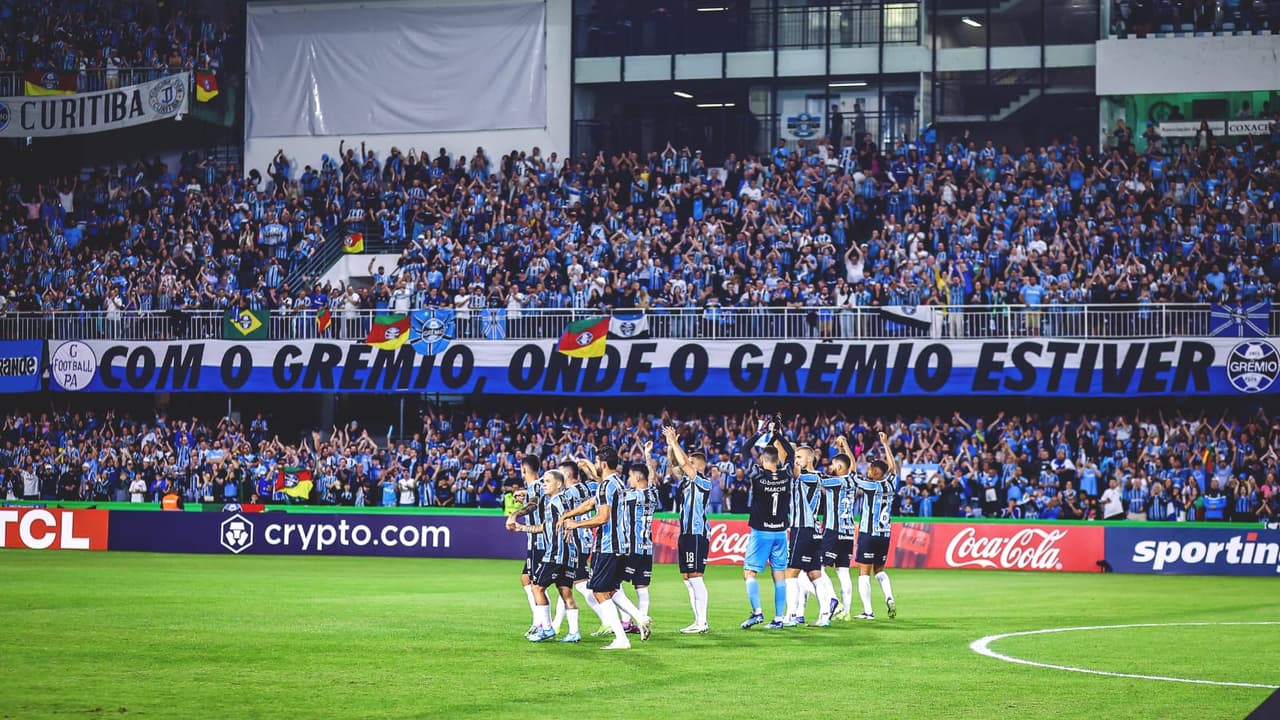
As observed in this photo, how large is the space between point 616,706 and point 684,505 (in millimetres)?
6726

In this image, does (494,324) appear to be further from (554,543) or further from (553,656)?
(553,656)

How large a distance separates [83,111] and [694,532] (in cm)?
3839

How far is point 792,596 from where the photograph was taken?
20.3m

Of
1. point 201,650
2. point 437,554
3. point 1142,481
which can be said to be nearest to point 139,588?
point 201,650

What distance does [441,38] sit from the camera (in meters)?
52.5

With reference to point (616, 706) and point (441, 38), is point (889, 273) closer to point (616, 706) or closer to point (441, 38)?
point (441, 38)

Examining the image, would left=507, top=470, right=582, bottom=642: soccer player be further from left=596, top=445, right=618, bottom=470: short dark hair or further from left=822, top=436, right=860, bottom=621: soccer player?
left=822, top=436, right=860, bottom=621: soccer player

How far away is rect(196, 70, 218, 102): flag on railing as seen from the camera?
50.9 metres

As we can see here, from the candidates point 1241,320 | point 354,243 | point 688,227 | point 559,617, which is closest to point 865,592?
point 559,617

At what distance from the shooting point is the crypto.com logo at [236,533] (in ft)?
120

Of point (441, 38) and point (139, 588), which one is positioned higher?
point (441, 38)

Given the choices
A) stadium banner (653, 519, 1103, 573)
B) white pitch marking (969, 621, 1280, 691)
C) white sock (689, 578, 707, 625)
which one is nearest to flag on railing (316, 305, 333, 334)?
stadium banner (653, 519, 1103, 573)

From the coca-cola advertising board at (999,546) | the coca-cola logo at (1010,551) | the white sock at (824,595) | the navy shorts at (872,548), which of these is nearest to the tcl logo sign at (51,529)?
the coca-cola advertising board at (999,546)

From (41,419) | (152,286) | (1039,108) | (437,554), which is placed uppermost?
(1039,108)
